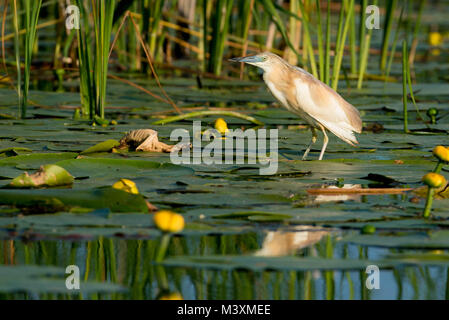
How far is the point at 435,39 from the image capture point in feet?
45.8

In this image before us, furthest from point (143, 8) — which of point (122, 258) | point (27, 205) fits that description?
point (122, 258)

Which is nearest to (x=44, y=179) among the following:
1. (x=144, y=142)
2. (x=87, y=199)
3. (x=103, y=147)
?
(x=87, y=199)

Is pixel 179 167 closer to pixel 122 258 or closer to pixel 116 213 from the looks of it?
pixel 116 213

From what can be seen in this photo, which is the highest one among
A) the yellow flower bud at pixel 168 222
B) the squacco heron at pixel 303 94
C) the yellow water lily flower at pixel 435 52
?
the yellow water lily flower at pixel 435 52

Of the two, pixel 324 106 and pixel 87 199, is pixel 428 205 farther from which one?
pixel 324 106

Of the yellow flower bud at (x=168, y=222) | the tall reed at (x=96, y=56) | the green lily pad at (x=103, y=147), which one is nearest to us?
the yellow flower bud at (x=168, y=222)

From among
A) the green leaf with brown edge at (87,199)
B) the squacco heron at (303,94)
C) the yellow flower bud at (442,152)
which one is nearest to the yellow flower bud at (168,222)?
the green leaf with brown edge at (87,199)

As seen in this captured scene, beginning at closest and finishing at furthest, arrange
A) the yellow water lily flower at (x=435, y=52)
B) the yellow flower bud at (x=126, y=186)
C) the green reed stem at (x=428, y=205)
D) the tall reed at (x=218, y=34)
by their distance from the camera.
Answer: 1. the green reed stem at (x=428, y=205)
2. the yellow flower bud at (x=126, y=186)
3. the tall reed at (x=218, y=34)
4. the yellow water lily flower at (x=435, y=52)

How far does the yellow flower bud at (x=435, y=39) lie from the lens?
543 inches

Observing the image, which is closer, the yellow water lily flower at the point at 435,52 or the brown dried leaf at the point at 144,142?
the brown dried leaf at the point at 144,142

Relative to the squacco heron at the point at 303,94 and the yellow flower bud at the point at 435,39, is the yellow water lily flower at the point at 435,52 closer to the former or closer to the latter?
the yellow flower bud at the point at 435,39

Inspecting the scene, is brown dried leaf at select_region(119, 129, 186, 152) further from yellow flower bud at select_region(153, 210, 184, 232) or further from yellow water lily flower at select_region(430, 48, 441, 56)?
yellow water lily flower at select_region(430, 48, 441, 56)

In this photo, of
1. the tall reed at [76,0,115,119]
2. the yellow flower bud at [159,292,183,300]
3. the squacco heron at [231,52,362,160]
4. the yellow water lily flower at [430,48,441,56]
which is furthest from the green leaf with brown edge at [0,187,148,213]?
the yellow water lily flower at [430,48,441,56]

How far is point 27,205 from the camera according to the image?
3.19 metres
